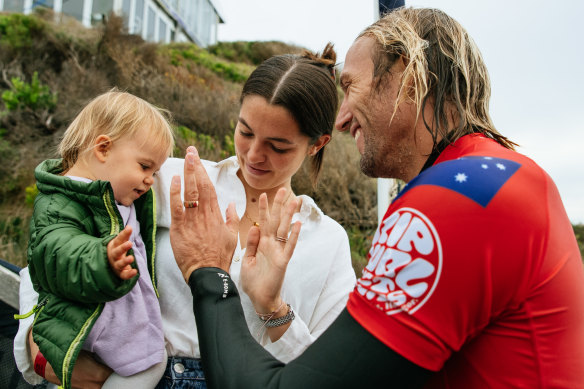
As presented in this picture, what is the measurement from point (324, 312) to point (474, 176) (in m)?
1.14

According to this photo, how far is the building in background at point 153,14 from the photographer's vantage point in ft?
47.9

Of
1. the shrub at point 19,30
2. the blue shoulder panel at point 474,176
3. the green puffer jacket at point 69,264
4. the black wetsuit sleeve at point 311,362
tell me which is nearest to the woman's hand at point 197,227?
the green puffer jacket at point 69,264

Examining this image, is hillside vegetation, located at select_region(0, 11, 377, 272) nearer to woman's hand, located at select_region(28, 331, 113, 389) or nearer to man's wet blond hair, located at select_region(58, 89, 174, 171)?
man's wet blond hair, located at select_region(58, 89, 174, 171)

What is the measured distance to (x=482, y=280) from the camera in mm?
875

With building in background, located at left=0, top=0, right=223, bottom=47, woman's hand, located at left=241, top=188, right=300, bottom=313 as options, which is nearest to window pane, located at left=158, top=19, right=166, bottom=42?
building in background, located at left=0, top=0, right=223, bottom=47

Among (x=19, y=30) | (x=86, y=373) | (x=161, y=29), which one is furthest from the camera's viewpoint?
(x=161, y=29)

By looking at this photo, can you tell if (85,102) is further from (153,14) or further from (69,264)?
(153,14)

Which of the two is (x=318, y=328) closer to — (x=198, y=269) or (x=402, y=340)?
(x=198, y=269)

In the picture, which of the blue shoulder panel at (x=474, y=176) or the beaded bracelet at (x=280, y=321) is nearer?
the blue shoulder panel at (x=474, y=176)

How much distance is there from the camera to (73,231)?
148cm

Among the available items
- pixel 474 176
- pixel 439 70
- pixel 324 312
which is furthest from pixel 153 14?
pixel 474 176

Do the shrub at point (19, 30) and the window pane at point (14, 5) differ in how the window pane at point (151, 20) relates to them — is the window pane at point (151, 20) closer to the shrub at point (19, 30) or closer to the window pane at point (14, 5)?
the window pane at point (14, 5)

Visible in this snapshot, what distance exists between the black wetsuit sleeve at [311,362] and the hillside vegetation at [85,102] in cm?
361

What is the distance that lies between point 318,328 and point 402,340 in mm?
1070
